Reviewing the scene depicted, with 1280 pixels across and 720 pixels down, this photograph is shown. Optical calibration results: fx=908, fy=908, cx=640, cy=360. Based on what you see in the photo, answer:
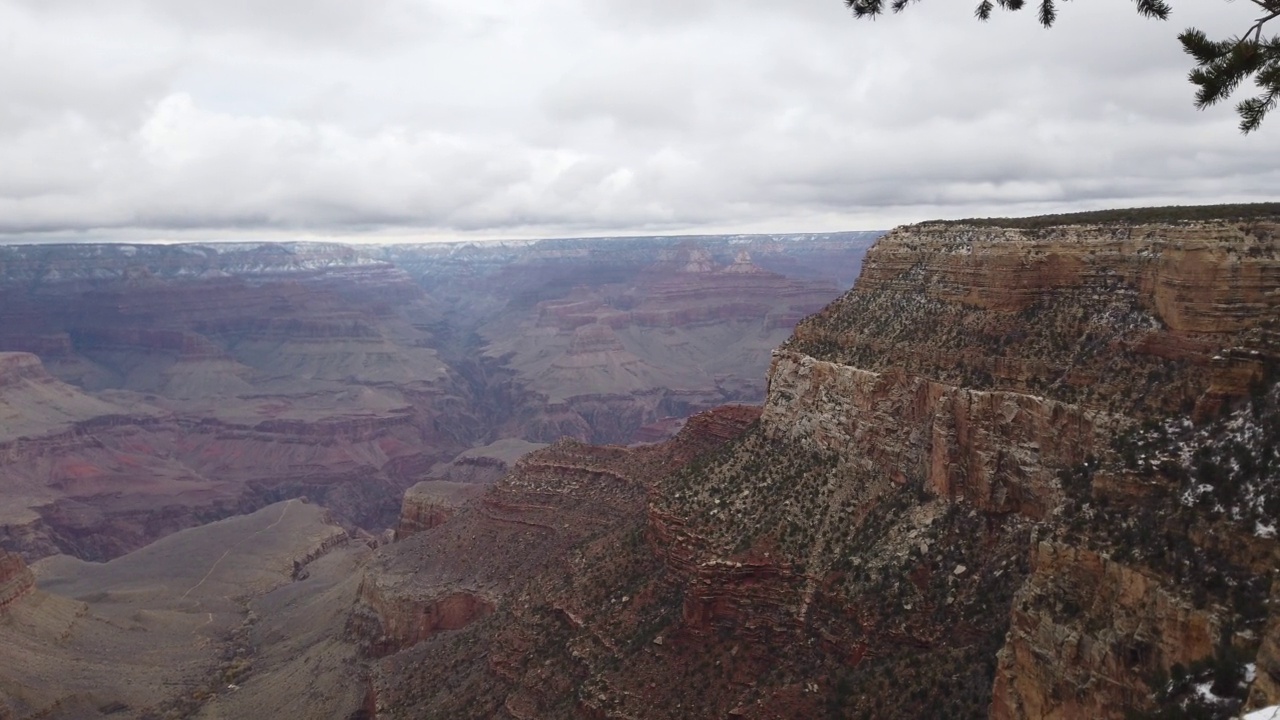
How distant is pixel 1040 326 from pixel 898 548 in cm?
1099

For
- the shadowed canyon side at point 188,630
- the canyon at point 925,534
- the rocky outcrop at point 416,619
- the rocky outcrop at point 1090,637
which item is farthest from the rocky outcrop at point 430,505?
the rocky outcrop at point 1090,637

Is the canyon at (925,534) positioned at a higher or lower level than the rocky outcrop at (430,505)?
Result: higher

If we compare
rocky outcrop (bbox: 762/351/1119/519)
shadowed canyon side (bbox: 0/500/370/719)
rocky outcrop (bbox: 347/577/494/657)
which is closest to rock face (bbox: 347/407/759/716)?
rocky outcrop (bbox: 347/577/494/657)

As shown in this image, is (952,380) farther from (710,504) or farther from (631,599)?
(631,599)

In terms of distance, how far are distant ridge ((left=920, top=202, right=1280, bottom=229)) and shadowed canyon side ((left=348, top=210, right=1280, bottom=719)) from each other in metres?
1.75

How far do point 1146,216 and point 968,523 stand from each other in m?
15.7

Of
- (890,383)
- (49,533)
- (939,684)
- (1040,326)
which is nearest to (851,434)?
(890,383)

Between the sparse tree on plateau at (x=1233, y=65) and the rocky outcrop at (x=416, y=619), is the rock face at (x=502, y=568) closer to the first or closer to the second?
the rocky outcrop at (x=416, y=619)

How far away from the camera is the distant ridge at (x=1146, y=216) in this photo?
1387 inches

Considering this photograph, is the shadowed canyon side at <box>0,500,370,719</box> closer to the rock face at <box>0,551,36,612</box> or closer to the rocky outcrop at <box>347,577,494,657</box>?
the rock face at <box>0,551,36,612</box>

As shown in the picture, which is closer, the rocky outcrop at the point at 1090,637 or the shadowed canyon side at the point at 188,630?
the rocky outcrop at the point at 1090,637

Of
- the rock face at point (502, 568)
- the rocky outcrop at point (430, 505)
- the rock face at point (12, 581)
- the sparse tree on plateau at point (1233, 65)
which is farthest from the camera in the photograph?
the rocky outcrop at point (430, 505)

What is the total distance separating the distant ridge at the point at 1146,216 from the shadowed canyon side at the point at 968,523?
5.74 feet

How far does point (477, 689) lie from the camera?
51.0 m
